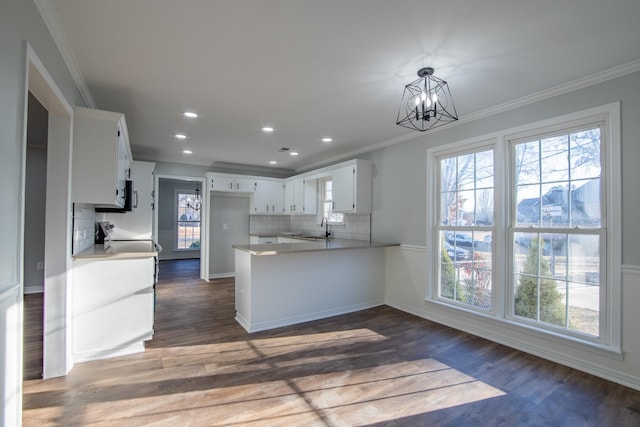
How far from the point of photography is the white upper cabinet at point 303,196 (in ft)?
20.4

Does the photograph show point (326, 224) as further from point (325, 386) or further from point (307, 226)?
point (325, 386)

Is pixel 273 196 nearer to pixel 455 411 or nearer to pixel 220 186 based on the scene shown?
pixel 220 186

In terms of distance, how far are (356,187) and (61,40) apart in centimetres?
365

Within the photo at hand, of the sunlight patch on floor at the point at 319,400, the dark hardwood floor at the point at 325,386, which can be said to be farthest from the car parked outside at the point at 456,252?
the sunlight patch on floor at the point at 319,400

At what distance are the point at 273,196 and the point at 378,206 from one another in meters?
2.82

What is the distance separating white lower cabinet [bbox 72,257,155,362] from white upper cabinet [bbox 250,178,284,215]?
3703 millimetres

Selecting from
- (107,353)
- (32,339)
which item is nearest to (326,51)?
(107,353)

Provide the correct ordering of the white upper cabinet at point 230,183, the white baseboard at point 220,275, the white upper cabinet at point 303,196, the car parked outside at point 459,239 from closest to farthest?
the car parked outside at point 459,239 < the white upper cabinet at point 230,183 < the white upper cabinet at point 303,196 < the white baseboard at point 220,275

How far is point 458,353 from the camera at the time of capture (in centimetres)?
298

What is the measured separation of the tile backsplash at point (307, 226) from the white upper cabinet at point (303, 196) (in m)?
0.33

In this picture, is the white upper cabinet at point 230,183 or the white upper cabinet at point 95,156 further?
the white upper cabinet at point 230,183

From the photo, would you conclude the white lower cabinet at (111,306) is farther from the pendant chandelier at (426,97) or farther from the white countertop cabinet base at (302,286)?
the pendant chandelier at (426,97)

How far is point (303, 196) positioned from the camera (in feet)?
20.6

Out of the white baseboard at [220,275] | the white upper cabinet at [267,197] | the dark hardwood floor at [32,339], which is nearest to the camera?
the dark hardwood floor at [32,339]
